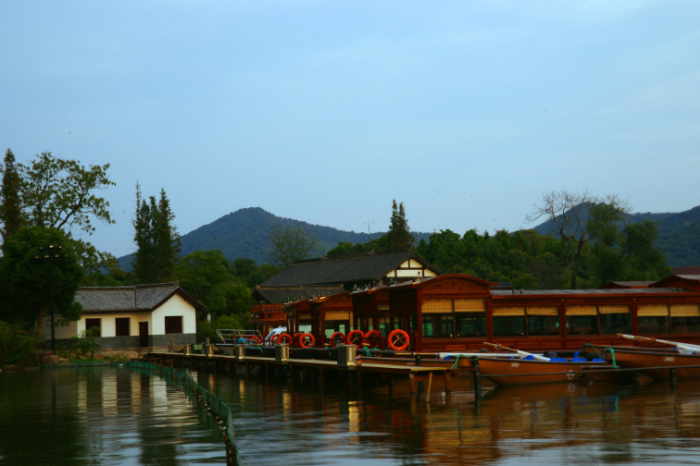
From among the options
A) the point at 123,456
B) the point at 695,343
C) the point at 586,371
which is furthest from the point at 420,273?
the point at 123,456

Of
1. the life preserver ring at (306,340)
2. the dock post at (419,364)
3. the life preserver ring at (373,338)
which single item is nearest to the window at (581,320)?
the life preserver ring at (373,338)

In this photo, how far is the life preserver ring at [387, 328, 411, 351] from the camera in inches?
1049

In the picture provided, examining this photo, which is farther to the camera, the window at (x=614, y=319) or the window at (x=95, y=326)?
the window at (x=95, y=326)

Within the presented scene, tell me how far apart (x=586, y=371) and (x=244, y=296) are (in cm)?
3804

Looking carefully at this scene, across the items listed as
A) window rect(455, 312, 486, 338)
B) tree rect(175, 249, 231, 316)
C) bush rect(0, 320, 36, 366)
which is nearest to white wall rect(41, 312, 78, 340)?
bush rect(0, 320, 36, 366)

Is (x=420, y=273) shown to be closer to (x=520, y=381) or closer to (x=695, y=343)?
(x=695, y=343)

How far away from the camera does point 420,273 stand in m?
57.5

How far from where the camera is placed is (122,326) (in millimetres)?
53094

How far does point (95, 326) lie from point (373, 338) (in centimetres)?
2852

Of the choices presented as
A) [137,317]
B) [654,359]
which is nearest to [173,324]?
[137,317]

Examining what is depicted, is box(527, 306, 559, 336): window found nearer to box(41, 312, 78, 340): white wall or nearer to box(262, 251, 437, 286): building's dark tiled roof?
box(262, 251, 437, 286): building's dark tiled roof

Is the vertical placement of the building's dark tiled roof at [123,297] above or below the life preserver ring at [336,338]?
above

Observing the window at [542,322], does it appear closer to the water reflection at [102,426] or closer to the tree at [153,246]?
the water reflection at [102,426]

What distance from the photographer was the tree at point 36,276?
1779 inches
